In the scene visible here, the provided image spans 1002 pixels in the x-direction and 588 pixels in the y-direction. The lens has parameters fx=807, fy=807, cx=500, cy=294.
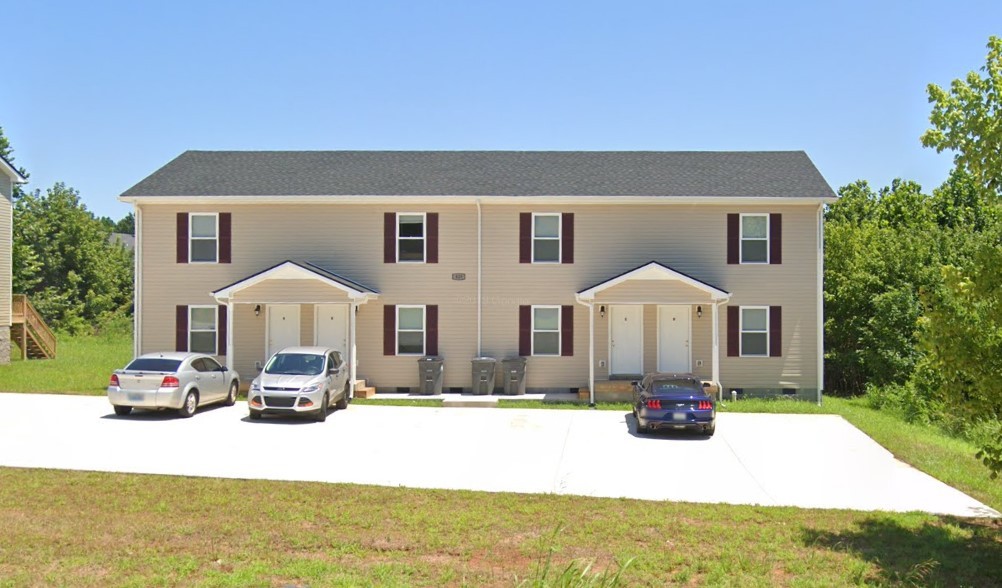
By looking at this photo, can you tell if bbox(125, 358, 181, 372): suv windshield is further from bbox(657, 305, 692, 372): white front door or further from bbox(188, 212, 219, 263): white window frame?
bbox(657, 305, 692, 372): white front door

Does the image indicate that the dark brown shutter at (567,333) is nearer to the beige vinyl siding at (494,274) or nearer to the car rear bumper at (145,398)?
the beige vinyl siding at (494,274)

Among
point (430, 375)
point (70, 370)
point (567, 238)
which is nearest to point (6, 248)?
point (70, 370)

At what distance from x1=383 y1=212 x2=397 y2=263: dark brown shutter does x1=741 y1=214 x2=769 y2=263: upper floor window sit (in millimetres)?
10263

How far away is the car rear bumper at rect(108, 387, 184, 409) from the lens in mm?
17750

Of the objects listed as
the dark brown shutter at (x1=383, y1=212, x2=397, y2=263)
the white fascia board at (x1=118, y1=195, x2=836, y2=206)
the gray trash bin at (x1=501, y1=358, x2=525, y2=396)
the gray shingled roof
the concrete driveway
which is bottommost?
the concrete driveway

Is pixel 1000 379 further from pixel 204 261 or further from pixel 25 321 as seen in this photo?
pixel 25 321

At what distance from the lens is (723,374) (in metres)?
23.5

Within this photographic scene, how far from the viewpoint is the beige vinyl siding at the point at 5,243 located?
29.8 m

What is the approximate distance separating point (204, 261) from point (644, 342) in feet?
43.8

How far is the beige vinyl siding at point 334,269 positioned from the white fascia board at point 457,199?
0.84ft

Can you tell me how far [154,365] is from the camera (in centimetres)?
1823

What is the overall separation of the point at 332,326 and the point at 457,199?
209 inches

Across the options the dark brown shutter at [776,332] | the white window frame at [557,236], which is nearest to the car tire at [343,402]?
the white window frame at [557,236]

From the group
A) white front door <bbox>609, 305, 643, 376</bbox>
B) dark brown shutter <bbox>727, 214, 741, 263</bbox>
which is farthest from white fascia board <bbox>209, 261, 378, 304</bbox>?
dark brown shutter <bbox>727, 214, 741, 263</bbox>
